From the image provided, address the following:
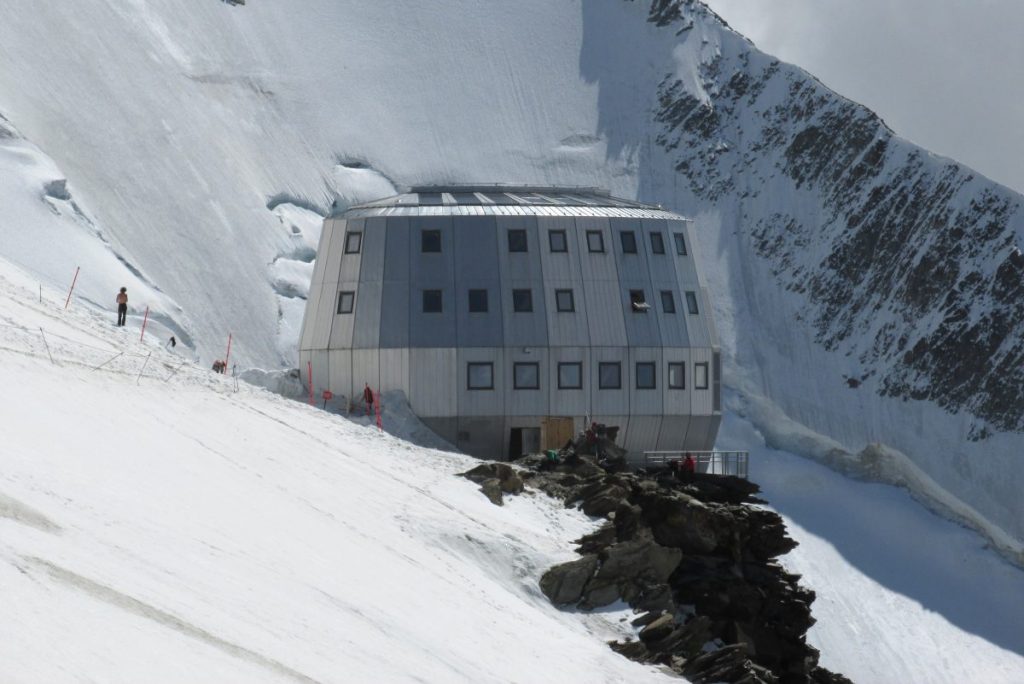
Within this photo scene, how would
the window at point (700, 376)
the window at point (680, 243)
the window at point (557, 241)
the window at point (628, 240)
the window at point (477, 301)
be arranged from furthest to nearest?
the window at point (680, 243), the window at point (628, 240), the window at point (557, 241), the window at point (700, 376), the window at point (477, 301)

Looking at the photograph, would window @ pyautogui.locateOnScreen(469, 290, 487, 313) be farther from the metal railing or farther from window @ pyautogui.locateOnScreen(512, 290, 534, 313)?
the metal railing

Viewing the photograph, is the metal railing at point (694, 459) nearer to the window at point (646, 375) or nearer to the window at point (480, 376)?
the window at point (646, 375)

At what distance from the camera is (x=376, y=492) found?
34.3 meters

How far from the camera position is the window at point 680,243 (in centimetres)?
5140

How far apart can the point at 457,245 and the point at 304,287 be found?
126 ft

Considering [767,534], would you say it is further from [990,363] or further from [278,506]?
[990,363]

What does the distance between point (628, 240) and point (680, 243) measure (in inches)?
64.9

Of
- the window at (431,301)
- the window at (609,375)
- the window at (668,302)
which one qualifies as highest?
the window at (668,302)

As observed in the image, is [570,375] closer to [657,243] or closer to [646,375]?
[646,375]

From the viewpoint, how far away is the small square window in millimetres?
50969

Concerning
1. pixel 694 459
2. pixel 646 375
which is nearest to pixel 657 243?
pixel 646 375

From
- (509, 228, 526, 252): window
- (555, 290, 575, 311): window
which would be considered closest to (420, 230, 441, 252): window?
(509, 228, 526, 252): window

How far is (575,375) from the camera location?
48.5 m

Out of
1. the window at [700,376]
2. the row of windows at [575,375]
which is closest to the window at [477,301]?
the row of windows at [575,375]
